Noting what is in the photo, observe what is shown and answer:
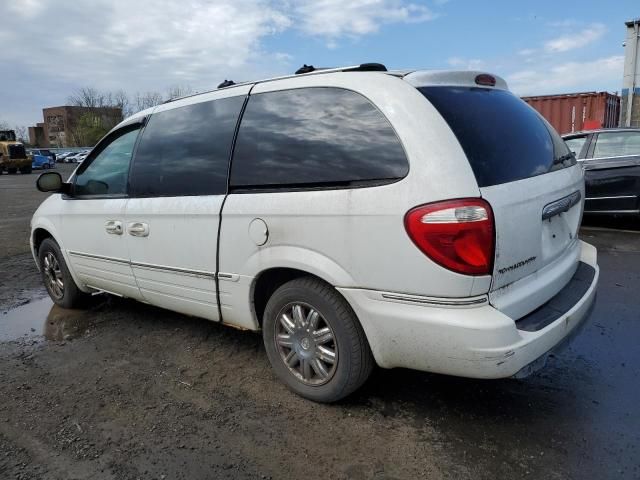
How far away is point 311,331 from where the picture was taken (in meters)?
2.85

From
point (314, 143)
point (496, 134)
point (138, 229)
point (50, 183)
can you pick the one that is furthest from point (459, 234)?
point (50, 183)

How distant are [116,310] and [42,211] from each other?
46.5 inches

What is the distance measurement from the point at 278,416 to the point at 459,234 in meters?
1.45

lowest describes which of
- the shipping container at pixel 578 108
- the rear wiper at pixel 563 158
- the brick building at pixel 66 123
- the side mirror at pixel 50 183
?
the side mirror at pixel 50 183

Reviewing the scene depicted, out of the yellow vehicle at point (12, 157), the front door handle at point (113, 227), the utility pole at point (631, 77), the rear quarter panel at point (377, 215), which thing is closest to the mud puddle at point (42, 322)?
the front door handle at point (113, 227)

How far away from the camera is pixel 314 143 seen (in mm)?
2766

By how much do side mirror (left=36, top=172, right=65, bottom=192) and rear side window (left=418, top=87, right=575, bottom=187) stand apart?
11.2ft

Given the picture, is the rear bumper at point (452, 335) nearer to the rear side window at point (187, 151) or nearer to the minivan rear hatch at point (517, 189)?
the minivan rear hatch at point (517, 189)

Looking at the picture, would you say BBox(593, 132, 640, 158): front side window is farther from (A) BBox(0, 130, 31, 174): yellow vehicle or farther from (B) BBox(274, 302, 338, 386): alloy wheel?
(A) BBox(0, 130, 31, 174): yellow vehicle

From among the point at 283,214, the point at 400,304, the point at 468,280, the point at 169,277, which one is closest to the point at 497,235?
the point at 468,280

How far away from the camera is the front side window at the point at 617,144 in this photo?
24.4ft

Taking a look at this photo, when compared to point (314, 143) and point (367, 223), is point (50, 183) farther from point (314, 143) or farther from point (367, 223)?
point (367, 223)

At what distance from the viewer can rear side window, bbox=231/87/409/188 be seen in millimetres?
2518

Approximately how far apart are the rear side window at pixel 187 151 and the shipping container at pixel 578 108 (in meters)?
13.1
